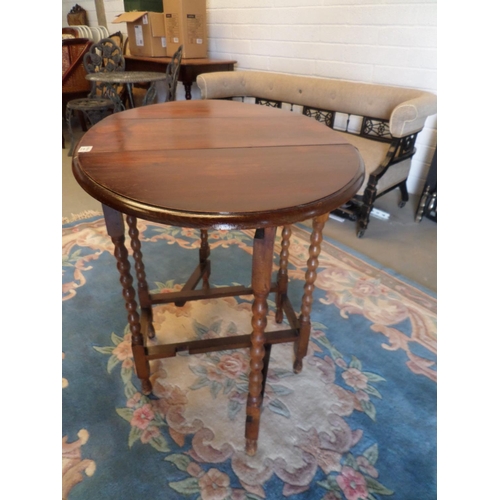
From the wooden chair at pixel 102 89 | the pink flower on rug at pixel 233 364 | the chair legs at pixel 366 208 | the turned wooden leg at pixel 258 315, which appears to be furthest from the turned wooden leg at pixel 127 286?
the wooden chair at pixel 102 89

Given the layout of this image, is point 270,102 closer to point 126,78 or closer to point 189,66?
point 189,66

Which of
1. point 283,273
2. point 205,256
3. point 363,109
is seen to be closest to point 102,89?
point 363,109

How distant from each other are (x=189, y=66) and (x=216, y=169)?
2.66 metres

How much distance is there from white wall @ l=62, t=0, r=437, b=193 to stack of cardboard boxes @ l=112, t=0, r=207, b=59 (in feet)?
0.87

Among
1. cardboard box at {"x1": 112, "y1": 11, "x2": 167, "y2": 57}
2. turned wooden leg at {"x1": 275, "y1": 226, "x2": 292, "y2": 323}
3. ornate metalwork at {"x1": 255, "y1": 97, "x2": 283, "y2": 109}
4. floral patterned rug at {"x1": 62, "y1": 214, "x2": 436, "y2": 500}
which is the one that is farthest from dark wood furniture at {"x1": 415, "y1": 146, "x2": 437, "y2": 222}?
cardboard box at {"x1": 112, "y1": 11, "x2": 167, "y2": 57}

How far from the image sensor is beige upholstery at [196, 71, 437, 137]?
194 cm

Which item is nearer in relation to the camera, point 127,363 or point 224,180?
point 224,180

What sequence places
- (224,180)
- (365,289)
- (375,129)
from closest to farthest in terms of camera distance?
(224,180) → (365,289) → (375,129)

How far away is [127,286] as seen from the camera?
1044mm

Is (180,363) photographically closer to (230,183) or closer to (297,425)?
(297,425)

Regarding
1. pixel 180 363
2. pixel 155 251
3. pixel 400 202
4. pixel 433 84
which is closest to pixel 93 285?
pixel 155 251

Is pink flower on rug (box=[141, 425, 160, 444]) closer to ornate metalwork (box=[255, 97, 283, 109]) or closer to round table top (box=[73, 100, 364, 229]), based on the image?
round table top (box=[73, 100, 364, 229])

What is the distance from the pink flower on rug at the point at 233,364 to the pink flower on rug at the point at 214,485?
34cm

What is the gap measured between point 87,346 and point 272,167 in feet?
3.37
